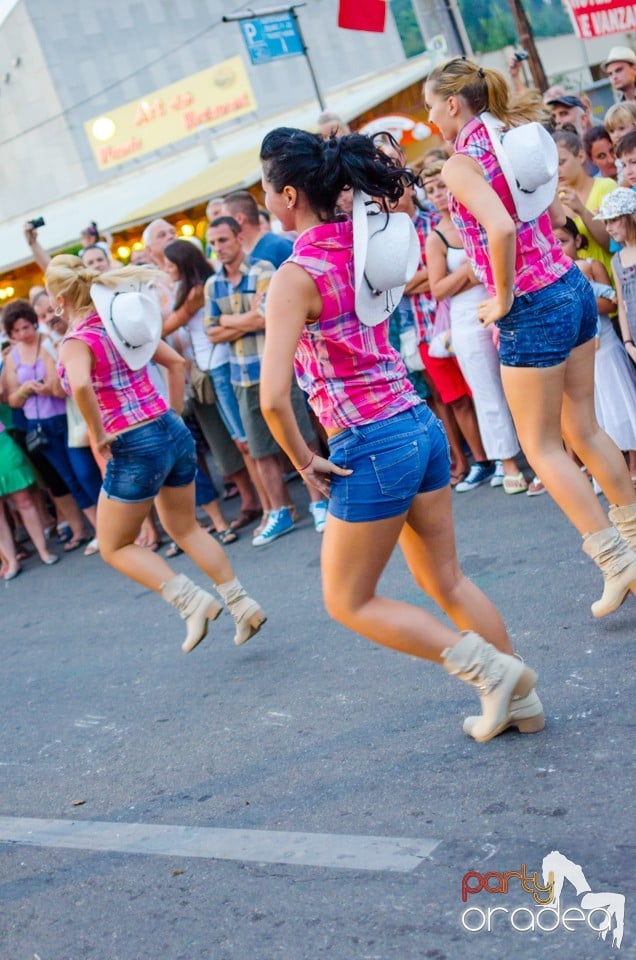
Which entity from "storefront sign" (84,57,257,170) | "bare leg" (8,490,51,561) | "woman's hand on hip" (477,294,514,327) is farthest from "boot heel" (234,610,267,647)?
"storefront sign" (84,57,257,170)

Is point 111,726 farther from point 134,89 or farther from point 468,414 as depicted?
point 134,89

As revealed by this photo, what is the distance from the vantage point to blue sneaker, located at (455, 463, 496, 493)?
7.99m

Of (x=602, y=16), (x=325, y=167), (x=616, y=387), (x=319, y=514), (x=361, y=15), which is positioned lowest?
(x=319, y=514)

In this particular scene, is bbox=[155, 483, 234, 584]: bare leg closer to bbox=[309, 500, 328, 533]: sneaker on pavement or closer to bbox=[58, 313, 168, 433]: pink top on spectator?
bbox=[58, 313, 168, 433]: pink top on spectator

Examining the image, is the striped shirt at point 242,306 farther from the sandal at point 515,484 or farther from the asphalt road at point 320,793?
the asphalt road at point 320,793

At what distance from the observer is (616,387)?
21.3ft

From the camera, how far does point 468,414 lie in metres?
8.08

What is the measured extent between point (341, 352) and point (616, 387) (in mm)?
3264

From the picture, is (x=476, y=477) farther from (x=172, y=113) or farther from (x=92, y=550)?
(x=172, y=113)

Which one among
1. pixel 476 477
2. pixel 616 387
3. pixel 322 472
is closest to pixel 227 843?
pixel 322 472

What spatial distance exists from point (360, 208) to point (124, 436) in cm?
254

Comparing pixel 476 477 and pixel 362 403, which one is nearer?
pixel 362 403

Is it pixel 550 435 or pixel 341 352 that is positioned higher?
A: pixel 341 352

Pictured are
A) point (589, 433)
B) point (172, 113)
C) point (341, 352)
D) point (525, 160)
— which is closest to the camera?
point (341, 352)
